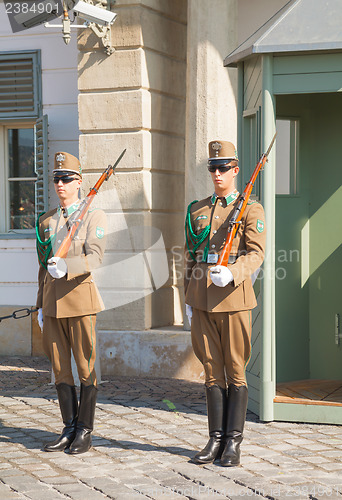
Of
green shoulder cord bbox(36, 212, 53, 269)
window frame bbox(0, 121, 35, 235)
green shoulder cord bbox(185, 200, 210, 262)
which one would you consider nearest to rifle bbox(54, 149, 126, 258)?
green shoulder cord bbox(36, 212, 53, 269)

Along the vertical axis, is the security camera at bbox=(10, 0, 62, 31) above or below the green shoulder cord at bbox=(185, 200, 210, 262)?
above

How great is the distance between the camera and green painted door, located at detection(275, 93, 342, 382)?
658 cm

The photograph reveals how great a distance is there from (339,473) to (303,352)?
2.30 m

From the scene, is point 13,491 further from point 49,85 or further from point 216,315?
point 49,85

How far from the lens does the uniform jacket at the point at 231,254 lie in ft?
15.4

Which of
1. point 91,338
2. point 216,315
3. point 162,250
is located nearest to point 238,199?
point 216,315

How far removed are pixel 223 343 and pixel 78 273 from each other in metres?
0.95

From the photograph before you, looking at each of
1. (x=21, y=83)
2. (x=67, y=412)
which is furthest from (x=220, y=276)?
(x=21, y=83)

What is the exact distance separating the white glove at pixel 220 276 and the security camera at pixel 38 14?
4.18 m

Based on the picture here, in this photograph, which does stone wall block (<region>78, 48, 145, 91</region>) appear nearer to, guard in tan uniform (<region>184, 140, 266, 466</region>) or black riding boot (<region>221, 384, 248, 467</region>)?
guard in tan uniform (<region>184, 140, 266, 466</region>)

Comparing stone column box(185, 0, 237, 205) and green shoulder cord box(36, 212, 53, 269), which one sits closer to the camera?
green shoulder cord box(36, 212, 53, 269)

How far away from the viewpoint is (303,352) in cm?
678

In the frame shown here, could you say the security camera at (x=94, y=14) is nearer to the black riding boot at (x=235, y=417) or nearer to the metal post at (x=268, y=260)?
the metal post at (x=268, y=260)

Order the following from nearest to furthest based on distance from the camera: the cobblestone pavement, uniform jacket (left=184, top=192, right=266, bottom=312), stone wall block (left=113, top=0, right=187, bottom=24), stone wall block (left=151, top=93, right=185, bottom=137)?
the cobblestone pavement < uniform jacket (left=184, top=192, right=266, bottom=312) < stone wall block (left=113, top=0, right=187, bottom=24) < stone wall block (left=151, top=93, right=185, bottom=137)
